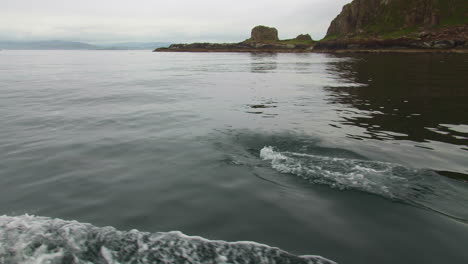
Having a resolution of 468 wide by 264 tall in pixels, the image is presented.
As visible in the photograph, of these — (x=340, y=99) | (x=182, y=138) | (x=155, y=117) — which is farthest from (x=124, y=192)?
(x=340, y=99)

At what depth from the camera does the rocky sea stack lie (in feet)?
302

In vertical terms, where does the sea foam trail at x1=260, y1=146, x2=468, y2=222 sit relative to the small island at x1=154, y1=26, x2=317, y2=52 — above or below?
below

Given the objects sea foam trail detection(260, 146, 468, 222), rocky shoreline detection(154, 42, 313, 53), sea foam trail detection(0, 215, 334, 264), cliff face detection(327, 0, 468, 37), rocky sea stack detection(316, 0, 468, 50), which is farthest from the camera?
rocky shoreline detection(154, 42, 313, 53)

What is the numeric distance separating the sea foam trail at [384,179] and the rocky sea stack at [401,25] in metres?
97.3

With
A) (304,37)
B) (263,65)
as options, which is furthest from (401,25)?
(263,65)

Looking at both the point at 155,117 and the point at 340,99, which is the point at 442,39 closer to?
the point at 340,99

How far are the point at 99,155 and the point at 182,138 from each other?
3.23 m

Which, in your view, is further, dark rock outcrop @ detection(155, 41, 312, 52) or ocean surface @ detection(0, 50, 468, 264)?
dark rock outcrop @ detection(155, 41, 312, 52)

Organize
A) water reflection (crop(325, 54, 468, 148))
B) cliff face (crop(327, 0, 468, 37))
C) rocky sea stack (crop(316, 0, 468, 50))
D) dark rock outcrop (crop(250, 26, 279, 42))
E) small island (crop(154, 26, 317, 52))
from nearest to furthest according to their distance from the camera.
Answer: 1. water reflection (crop(325, 54, 468, 148))
2. rocky sea stack (crop(316, 0, 468, 50))
3. cliff face (crop(327, 0, 468, 37))
4. small island (crop(154, 26, 317, 52))
5. dark rock outcrop (crop(250, 26, 279, 42))

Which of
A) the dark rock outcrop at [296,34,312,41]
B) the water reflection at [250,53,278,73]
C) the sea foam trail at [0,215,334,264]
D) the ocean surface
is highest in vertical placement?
the dark rock outcrop at [296,34,312,41]

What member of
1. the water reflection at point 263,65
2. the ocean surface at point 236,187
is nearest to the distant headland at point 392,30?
the water reflection at point 263,65

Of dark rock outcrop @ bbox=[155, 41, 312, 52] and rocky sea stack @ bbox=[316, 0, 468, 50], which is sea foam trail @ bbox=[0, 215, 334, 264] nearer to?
rocky sea stack @ bbox=[316, 0, 468, 50]

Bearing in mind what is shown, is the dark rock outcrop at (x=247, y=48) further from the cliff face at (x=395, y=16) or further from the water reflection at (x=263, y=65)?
the water reflection at (x=263, y=65)

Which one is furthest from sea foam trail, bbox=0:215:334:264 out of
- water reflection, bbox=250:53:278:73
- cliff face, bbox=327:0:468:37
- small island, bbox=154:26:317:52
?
small island, bbox=154:26:317:52
